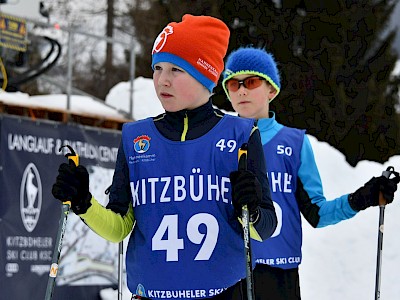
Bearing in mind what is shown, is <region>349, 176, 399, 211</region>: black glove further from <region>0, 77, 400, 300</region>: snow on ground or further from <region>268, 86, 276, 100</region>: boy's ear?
<region>0, 77, 400, 300</region>: snow on ground

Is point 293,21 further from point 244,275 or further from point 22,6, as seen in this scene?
point 244,275

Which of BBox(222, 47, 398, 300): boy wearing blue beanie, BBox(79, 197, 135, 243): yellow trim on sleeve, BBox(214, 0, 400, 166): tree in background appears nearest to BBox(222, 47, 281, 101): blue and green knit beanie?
BBox(222, 47, 398, 300): boy wearing blue beanie

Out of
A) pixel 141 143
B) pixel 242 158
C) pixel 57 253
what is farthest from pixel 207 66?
pixel 57 253

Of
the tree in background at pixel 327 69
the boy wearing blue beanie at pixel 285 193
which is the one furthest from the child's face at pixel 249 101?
the tree in background at pixel 327 69

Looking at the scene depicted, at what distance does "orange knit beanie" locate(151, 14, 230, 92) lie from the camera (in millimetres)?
3324

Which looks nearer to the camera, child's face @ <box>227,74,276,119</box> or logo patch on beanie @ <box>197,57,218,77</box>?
logo patch on beanie @ <box>197,57,218,77</box>

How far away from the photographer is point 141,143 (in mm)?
3307

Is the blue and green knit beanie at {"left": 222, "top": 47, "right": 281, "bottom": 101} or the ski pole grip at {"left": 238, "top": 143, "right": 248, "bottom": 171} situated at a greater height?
the blue and green knit beanie at {"left": 222, "top": 47, "right": 281, "bottom": 101}

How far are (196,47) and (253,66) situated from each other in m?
1.49

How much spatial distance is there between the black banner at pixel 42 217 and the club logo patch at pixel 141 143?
15.6ft

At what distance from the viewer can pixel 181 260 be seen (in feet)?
10.2

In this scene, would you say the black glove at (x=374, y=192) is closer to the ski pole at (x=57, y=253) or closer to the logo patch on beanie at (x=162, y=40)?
the logo patch on beanie at (x=162, y=40)

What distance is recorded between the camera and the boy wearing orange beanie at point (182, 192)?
311 centimetres

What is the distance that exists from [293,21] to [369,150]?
11.3ft
